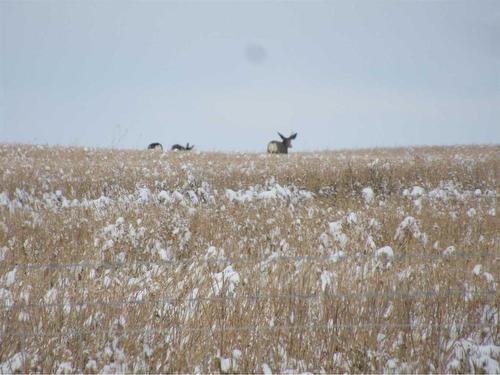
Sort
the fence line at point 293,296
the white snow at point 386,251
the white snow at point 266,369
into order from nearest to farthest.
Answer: the white snow at point 266,369
the fence line at point 293,296
the white snow at point 386,251

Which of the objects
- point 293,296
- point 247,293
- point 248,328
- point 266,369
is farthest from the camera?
point 247,293

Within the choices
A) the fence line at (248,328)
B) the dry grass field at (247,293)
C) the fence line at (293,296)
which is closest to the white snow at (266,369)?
the dry grass field at (247,293)

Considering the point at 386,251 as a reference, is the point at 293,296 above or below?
below

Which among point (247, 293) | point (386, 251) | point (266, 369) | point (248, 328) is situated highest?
point (386, 251)

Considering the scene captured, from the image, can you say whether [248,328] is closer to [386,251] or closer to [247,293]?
[247,293]

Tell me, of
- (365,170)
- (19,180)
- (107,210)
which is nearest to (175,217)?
(107,210)

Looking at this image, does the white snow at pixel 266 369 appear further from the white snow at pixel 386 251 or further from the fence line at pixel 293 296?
the white snow at pixel 386 251

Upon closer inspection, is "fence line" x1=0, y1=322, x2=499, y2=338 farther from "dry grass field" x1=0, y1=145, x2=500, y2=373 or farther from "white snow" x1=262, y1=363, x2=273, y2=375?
"white snow" x1=262, y1=363, x2=273, y2=375

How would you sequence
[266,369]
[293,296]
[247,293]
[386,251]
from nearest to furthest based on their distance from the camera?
1. [266,369]
2. [293,296]
3. [247,293]
4. [386,251]

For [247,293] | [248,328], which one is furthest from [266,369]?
[247,293]

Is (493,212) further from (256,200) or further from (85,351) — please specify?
(85,351)

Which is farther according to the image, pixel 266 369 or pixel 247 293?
pixel 247 293

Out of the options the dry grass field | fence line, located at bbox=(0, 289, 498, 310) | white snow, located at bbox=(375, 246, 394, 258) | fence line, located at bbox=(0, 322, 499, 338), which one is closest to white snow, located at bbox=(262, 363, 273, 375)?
the dry grass field

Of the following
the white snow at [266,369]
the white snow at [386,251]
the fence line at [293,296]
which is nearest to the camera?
the white snow at [266,369]
